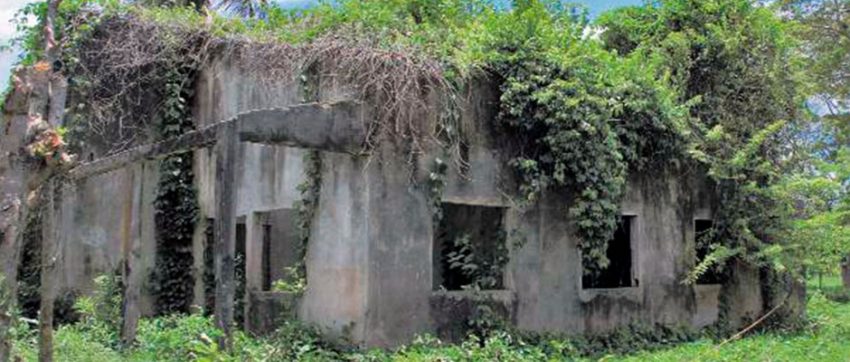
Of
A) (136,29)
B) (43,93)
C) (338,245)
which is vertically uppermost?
(136,29)

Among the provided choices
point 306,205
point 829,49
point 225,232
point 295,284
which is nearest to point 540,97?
point 306,205

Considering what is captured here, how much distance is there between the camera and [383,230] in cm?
1082

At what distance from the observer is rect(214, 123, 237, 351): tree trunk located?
9164 mm

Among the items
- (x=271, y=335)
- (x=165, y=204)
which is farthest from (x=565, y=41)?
(x=165, y=204)

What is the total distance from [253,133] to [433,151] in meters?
2.51

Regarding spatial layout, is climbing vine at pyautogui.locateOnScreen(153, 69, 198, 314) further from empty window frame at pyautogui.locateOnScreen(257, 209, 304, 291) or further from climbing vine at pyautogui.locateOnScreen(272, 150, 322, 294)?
climbing vine at pyautogui.locateOnScreen(272, 150, 322, 294)

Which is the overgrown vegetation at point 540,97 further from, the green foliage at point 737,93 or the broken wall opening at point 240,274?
the broken wall opening at point 240,274

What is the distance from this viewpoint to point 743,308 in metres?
15.4

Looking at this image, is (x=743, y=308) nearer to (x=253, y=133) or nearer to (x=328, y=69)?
(x=328, y=69)

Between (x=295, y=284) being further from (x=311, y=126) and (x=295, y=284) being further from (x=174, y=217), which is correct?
(x=174, y=217)

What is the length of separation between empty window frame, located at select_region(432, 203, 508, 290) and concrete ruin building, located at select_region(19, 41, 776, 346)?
0.13 ft

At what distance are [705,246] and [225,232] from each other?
29.0 feet

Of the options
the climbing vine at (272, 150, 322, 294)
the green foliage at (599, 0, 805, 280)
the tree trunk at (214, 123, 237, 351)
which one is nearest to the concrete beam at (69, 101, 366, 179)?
the tree trunk at (214, 123, 237, 351)

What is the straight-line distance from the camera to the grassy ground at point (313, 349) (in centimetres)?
960
